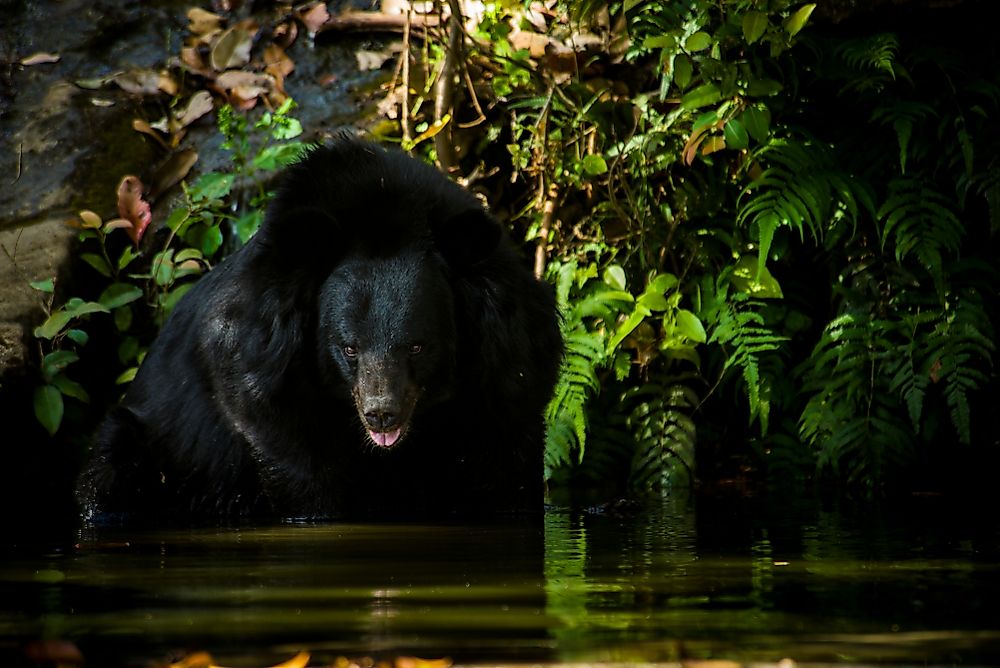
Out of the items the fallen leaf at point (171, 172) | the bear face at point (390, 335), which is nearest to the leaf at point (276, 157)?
the fallen leaf at point (171, 172)

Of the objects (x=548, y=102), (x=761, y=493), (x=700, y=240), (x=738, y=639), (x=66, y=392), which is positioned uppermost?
(x=548, y=102)

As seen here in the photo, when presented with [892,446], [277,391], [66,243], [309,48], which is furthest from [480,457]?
[309,48]

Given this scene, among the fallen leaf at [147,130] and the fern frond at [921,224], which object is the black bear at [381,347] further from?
the fallen leaf at [147,130]

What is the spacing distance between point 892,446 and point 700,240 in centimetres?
159

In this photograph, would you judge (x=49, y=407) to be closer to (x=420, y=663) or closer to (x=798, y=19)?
(x=798, y=19)

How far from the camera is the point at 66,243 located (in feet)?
27.8

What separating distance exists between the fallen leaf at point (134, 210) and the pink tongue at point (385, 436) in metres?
3.70

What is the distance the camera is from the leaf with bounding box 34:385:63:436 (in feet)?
25.7

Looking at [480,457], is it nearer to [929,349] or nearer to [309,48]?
[929,349]

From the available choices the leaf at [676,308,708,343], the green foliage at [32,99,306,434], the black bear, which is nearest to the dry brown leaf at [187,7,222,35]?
the green foliage at [32,99,306,434]

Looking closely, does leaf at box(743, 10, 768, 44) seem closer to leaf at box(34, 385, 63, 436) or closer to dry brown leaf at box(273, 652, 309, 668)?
leaf at box(34, 385, 63, 436)

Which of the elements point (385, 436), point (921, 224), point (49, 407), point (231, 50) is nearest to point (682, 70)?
point (921, 224)

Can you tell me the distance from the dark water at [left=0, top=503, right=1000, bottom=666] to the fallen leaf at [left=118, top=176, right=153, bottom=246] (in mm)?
3504

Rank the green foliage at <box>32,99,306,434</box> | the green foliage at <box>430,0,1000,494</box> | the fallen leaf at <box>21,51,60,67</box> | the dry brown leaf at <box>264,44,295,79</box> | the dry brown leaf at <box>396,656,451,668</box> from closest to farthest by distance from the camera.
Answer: the dry brown leaf at <box>396,656,451,668</box>
the green foliage at <box>430,0,1000,494</box>
the green foliage at <box>32,99,306,434</box>
the dry brown leaf at <box>264,44,295,79</box>
the fallen leaf at <box>21,51,60,67</box>
